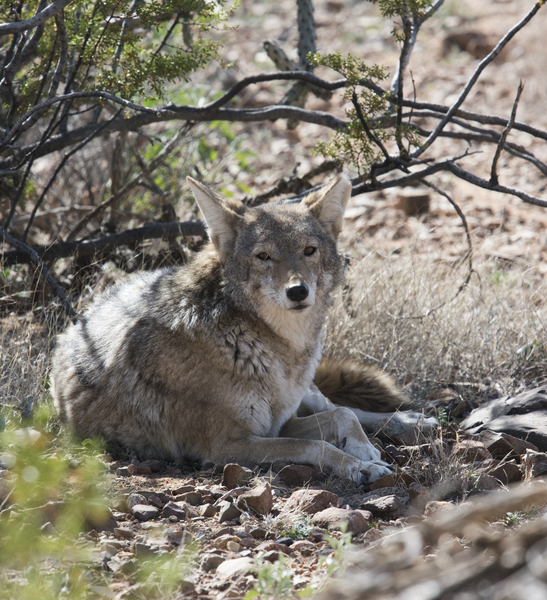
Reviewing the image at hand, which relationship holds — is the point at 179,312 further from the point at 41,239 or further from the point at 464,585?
the point at 41,239

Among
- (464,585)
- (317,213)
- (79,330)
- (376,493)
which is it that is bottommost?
(376,493)

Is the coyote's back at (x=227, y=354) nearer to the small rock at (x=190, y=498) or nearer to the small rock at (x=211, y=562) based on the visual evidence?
the small rock at (x=190, y=498)

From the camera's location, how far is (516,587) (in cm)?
164

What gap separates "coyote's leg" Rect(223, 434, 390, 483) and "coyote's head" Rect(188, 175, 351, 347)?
0.81m

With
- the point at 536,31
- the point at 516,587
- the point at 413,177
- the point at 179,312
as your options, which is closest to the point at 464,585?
the point at 516,587

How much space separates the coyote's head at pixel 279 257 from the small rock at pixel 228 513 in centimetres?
144

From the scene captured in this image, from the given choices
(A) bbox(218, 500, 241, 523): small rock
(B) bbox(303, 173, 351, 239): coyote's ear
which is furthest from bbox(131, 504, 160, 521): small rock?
(B) bbox(303, 173, 351, 239): coyote's ear

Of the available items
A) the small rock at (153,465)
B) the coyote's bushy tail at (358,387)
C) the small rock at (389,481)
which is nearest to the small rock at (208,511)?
the small rock at (153,465)

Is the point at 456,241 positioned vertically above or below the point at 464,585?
above

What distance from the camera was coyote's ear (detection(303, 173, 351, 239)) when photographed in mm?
4945

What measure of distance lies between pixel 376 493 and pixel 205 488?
3.42ft

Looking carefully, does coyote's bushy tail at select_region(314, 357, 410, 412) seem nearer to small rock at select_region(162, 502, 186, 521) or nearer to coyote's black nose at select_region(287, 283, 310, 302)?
coyote's black nose at select_region(287, 283, 310, 302)

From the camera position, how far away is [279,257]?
14.9ft

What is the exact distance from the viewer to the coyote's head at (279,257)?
14.6 feet
